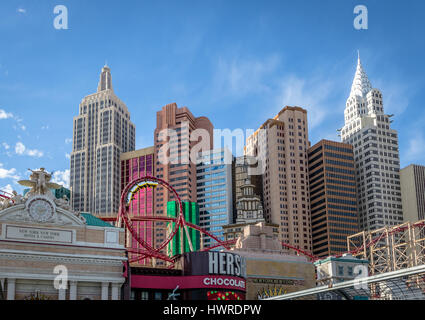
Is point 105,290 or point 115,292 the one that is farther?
point 115,292

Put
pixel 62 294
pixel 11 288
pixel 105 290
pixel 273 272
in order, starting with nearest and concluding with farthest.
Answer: pixel 11 288
pixel 62 294
pixel 105 290
pixel 273 272

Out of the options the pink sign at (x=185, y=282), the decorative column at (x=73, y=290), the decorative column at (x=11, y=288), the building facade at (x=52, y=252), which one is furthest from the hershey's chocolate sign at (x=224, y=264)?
the decorative column at (x=11, y=288)

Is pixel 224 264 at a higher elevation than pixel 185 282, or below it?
higher

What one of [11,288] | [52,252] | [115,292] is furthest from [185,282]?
[11,288]

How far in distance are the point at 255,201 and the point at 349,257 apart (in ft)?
257

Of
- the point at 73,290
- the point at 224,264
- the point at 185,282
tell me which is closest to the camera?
the point at 73,290

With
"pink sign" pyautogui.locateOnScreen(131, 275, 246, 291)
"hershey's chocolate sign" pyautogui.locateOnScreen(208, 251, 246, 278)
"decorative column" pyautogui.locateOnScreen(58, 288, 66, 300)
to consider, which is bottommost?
"decorative column" pyautogui.locateOnScreen(58, 288, 66, 300)

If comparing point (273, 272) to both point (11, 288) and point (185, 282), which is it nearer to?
point (185, 282)

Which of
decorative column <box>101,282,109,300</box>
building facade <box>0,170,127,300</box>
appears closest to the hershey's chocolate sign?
building facade <box>0,170,127,300</box>

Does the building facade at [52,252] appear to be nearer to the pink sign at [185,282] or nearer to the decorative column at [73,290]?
the decorative column at [73,290]

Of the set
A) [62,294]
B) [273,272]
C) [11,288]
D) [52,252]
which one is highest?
[273,272]

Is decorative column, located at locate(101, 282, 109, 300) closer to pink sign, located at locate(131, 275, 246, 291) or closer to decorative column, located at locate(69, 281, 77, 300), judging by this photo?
decorative column, located at locate(69, 281, 77, 300)
